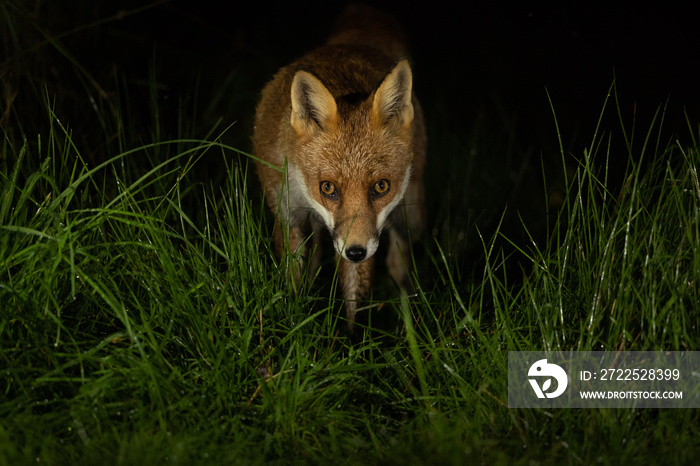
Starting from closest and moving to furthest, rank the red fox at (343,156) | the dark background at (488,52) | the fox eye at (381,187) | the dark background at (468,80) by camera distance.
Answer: the red fox at (343,156) → the fox eye at (381,187) → the dark background at (468,80) → the dark background at (488,52)

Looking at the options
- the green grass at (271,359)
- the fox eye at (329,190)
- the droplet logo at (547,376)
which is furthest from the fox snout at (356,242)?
the droplet logo at (547,376)

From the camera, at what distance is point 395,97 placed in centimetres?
408

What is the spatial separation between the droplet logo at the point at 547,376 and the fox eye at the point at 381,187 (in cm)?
152

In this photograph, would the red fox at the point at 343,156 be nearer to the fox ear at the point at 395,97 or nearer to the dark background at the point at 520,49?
the fox ear at the point at 395,97

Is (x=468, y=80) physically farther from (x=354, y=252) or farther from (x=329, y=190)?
(x=354, y=252)

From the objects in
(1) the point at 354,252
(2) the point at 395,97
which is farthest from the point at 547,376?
(2) the point at 395,97

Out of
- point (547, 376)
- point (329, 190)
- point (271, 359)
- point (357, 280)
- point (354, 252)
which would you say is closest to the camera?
point (547, 376)

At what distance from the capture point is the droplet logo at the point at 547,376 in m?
2.77

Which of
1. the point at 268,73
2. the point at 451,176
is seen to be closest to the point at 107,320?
the point at 451,176

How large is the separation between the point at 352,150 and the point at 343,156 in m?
0.07

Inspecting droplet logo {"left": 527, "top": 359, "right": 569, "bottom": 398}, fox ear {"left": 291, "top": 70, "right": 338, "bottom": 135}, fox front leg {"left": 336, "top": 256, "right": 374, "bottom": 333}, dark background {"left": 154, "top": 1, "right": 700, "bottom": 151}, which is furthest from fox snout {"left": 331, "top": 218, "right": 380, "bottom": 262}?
dark background {"left": 154, "top": 1, "right": 700, "bottom": 151}

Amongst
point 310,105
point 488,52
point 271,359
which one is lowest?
point 271,359

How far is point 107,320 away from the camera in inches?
125

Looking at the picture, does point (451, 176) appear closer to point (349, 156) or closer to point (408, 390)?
point (349, 156)
